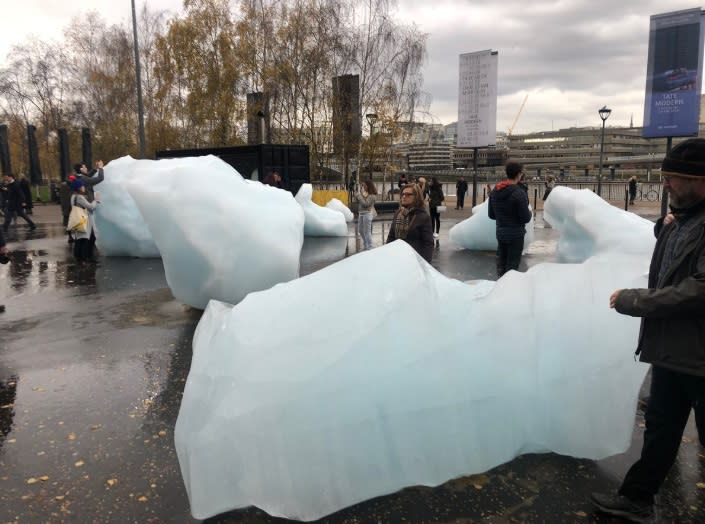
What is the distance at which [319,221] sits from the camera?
1519cm

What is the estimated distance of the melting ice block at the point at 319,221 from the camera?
15188 millimetres

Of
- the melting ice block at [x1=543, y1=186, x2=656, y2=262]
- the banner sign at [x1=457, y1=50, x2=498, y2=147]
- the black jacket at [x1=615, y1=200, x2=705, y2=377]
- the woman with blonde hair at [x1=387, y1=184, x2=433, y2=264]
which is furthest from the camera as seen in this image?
the banner sign at [x1=457, y1=50, x2=498, y2=147]

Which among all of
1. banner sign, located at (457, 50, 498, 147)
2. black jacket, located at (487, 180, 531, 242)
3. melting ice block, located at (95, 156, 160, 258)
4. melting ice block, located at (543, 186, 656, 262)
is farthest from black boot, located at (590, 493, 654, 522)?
banner sign, located at (457, 50, 498, 147)

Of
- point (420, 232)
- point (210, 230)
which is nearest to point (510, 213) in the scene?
point (420, 232)

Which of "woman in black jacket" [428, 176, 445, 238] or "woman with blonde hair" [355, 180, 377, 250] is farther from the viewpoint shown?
"woman in black jacket" [428, 176, 445, 238]

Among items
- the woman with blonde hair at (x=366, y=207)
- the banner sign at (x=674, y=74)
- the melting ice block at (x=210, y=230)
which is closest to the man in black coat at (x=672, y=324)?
the melting ice block at (x=210, y=230)

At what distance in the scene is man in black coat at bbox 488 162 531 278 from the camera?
21.4 ft

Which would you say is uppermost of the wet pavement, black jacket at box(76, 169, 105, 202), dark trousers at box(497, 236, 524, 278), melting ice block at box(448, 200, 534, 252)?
black jacket at box(76, 169, 105, 202)

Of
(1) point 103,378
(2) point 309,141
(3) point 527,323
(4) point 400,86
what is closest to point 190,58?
(2) point 309,141

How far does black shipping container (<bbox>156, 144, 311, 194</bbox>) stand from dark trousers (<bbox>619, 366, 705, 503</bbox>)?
17.8 metres

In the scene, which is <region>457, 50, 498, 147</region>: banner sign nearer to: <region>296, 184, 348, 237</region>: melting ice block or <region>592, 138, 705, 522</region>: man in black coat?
<region>296, 184, 348, 237</region>: melting ice block

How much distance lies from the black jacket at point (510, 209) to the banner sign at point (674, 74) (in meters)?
14.0

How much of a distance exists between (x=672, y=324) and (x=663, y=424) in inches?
20.2

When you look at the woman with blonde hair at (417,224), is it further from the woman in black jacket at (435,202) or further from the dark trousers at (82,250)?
the woman in black jacket at (435,202)
